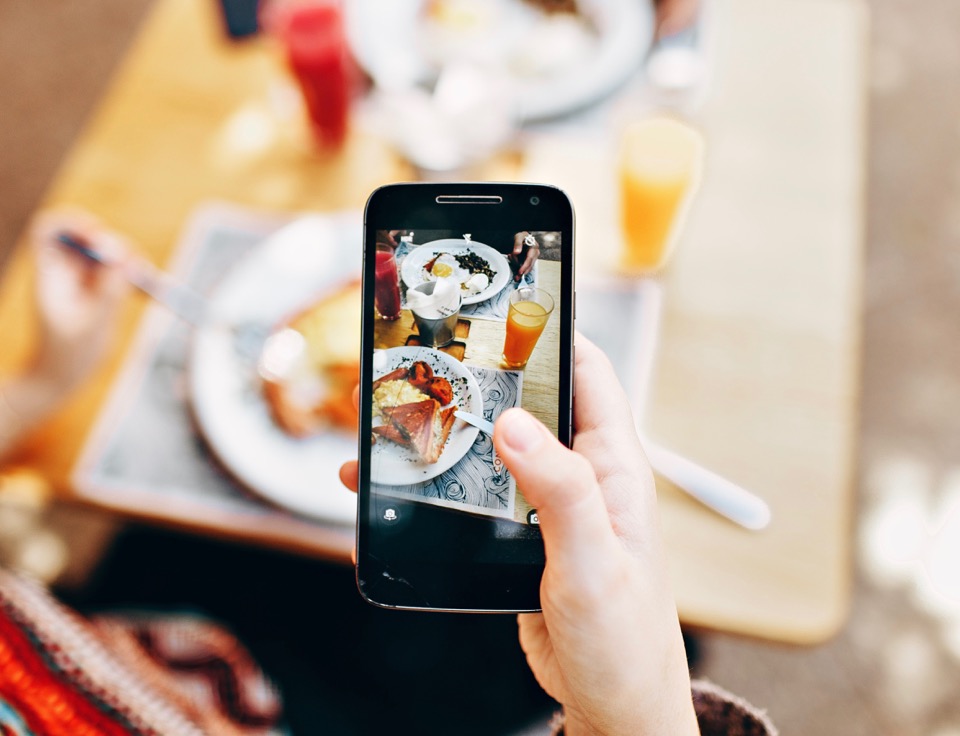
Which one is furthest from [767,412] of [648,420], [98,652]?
[98,652]

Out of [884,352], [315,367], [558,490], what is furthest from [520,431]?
[884,352]

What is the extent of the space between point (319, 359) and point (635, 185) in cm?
41

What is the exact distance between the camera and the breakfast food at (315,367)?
807 millimetres

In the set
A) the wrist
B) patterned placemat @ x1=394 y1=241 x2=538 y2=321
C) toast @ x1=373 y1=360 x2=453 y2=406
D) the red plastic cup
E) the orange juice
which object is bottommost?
the wrist

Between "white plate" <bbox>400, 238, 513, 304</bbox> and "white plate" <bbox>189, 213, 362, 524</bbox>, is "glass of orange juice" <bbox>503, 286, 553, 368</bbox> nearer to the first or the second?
"white plate" <bbox>400, 238, 513, 304</bbox>

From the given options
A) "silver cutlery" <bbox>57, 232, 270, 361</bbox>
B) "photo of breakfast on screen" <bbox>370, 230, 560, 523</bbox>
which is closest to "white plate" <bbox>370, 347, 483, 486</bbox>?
"photo of breakfast on screen" <bbox>370, 230, 560, 523</bbox>

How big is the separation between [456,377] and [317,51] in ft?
1.92

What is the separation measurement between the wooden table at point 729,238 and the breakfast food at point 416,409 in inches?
9.6

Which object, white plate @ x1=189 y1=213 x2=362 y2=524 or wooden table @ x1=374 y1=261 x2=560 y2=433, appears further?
white plate @ x1=189 y1=213 x2=362 y2=524

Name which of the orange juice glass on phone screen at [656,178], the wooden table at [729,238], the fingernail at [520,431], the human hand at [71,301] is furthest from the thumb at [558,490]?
the human hand at [71,301]

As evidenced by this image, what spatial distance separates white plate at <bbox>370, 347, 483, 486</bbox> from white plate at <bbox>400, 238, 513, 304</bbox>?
0.06 metres

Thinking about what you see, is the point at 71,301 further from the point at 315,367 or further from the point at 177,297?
the point at 315,367

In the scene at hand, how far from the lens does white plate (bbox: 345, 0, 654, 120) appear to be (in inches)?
40.1

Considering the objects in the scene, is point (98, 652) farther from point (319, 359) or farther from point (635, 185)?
point (635, 185)
